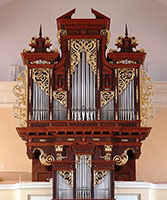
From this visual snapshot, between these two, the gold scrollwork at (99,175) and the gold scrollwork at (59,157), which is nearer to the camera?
the gold scrollwork at (99,175)

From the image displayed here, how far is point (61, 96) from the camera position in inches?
515

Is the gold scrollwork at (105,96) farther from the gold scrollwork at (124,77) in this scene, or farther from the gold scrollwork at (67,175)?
the gold scrollwork at (67,175)

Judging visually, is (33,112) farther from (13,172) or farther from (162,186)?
(13,172)

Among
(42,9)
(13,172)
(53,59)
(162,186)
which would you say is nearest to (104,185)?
(162,186)

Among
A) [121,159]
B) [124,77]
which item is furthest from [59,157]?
[124,77]

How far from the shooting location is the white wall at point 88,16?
59.1 feet

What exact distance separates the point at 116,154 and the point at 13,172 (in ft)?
17.1

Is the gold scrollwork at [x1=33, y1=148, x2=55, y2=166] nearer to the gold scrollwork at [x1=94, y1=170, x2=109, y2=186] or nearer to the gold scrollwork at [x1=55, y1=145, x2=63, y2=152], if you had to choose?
the gold scrollwork at [x1=55, y1=145, x2=63, y2=152]

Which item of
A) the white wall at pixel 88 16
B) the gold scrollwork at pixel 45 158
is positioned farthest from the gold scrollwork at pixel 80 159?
the white wall at pixel 88 16

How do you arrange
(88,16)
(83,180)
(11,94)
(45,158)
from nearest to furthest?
(83,180)
(45,158)
(11,94)
(88,16)

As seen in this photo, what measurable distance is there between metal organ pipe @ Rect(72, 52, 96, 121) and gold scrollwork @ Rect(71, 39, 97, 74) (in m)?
0.09

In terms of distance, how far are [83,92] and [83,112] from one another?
0.48 meters

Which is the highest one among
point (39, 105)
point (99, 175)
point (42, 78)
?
point (42, 78)

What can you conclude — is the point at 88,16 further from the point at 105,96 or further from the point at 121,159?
the point at 121,159
